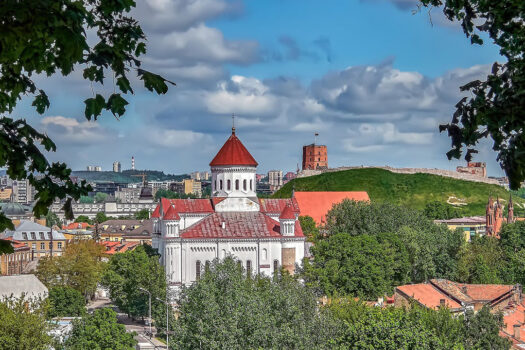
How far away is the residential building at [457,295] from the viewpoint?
56438 mm

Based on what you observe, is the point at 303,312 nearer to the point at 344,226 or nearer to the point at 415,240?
the point at 415,240

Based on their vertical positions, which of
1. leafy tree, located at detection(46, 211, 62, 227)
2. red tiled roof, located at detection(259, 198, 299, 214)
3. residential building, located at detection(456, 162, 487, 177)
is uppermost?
residential building, located at detection(456, 162, 487, 177)

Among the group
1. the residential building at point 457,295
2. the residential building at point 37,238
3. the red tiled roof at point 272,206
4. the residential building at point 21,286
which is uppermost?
the red tiled roof at point 272,206

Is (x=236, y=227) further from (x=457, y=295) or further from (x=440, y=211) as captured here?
(x=440, y=211)

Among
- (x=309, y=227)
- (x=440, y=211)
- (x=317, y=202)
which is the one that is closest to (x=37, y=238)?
(x=309, y=227)

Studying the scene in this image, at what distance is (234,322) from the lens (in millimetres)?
34469

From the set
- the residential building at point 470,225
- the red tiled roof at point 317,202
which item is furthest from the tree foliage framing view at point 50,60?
the residential building at point 470,225

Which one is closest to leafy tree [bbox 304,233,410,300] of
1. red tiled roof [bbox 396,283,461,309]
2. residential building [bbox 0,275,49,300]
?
red tiled roof [bbox 396,283,461,309]

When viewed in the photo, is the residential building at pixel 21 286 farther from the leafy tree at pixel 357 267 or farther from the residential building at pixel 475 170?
the residential building at pixel 475 170

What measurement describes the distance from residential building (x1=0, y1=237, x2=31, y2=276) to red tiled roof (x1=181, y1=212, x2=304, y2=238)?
3013cm

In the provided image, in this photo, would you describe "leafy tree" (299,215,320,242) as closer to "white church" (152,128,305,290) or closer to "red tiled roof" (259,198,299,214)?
"red tiled roof" (259,198,299,214)

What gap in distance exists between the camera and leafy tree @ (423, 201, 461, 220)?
139000 mm

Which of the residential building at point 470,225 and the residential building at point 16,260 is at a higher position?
the residential building at point 470,225

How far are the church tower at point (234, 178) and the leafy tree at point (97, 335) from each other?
29352mm
